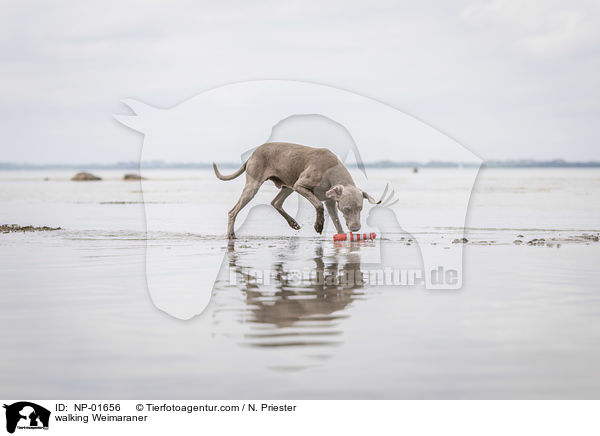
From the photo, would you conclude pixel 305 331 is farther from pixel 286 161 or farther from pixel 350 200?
pixel 286 161

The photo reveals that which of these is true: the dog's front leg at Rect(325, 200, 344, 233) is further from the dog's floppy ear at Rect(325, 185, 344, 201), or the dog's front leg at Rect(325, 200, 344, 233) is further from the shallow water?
the shallow water

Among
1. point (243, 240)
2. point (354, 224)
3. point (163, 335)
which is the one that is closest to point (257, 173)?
point (243, 240)

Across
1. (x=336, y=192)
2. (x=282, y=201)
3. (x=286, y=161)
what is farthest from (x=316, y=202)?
(x=282, y=201)

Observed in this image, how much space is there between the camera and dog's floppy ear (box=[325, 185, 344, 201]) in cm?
1384

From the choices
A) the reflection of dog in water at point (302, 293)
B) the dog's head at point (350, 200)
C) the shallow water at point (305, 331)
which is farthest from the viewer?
the dog's head at point (350, 200)

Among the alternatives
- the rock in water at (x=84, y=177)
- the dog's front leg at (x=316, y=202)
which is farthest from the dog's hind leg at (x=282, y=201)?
the rock in water at (x=84, y=177)

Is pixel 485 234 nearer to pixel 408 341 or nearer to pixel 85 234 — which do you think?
pixel 85 234

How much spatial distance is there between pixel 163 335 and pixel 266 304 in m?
1.50

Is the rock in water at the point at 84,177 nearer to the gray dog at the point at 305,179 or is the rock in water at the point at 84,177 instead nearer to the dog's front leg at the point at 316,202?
the gray dog at the point at 305,179

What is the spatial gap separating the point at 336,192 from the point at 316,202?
31.8 inches
